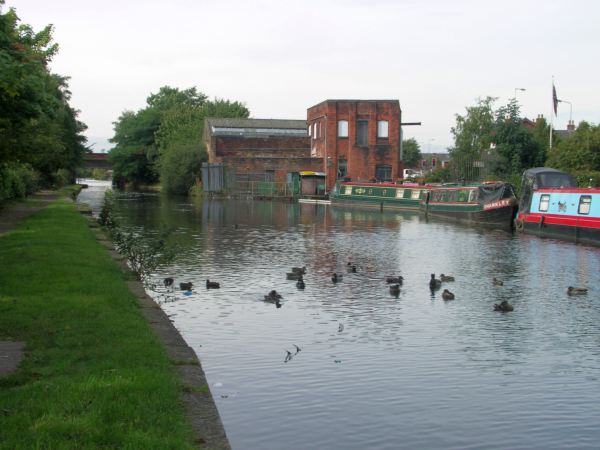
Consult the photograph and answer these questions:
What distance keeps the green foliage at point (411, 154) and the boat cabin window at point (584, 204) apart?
8660 cm

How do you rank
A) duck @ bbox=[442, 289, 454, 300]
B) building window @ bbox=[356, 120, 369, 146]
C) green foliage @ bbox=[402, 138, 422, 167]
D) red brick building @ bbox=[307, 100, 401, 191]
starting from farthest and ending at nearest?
1. green foliage @ bbox=[402, 138, 422, 167]
2. building window @ bbox=[356, 120, 369, 146]
3. red brick building @ bbox=[307, 100, 401, 191]
4. duck @ bbox=[442, 289, 454, 300]

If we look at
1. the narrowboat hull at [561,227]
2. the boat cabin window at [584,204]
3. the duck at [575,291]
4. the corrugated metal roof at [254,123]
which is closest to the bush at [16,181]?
the duck at [575,291]

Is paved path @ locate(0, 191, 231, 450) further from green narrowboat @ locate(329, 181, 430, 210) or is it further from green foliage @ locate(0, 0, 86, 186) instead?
green narrowboat @ locate(329, 181, 430, 210)

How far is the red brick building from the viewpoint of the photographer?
61688mm

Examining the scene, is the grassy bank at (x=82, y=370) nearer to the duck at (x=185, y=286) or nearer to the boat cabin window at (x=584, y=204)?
the duck at (x=185, y=286)

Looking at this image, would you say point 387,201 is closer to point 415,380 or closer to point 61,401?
point 415,380

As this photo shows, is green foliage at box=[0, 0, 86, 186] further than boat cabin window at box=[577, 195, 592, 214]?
No

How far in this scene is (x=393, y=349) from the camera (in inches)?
427

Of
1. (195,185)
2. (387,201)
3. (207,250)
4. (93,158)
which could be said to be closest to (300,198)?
(387,201)

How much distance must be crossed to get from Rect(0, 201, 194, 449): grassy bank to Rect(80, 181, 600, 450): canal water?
1.05m

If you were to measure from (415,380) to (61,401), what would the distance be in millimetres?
4631

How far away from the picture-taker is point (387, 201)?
50625 mm

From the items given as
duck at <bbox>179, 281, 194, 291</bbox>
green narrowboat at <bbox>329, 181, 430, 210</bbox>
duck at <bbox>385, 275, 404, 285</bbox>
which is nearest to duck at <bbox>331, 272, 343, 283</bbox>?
duck at <bbox>385, 275, 404, 285</bbox>

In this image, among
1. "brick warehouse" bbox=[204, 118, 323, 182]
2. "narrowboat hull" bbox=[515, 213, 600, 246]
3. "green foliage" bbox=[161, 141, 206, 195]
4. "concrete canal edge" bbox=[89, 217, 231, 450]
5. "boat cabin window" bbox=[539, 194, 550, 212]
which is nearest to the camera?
"concrete canal edge" bbox=[89, 217, 231, 450]
